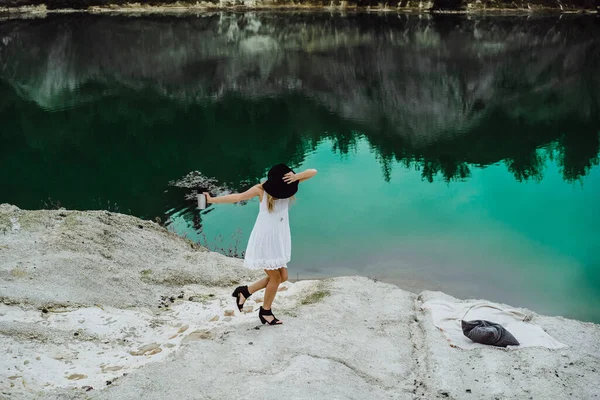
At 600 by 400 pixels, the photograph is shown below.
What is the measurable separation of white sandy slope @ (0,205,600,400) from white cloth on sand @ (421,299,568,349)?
0.15 m

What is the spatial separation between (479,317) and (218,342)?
3567 mm

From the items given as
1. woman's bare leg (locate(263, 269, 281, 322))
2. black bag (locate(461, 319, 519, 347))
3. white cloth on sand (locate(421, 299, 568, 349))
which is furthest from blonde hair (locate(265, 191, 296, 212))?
black bag (locate(461, 319, 519, 347))

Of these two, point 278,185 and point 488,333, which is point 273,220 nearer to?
point 278,185

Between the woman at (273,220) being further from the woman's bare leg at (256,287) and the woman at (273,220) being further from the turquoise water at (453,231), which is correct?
the turquoise water at (453,231)

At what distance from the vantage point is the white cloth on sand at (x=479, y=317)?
25.7ft

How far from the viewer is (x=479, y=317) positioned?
844cm

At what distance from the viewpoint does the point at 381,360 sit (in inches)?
287

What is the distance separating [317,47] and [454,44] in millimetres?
10400

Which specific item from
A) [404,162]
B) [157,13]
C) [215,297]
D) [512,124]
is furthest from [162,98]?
[157,13]

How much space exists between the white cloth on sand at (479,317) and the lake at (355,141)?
12.2ft

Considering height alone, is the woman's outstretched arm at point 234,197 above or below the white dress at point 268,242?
above

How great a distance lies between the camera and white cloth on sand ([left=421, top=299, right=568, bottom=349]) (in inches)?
308

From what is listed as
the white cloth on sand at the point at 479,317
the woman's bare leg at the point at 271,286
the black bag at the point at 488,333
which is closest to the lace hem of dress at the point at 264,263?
the woman's bare leg at the point at 271,286

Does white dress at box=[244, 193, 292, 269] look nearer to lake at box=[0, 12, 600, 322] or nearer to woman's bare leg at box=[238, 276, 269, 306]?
woman's bare leg at box=[238, 276, 269, 306]
